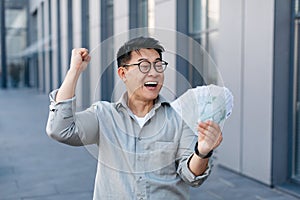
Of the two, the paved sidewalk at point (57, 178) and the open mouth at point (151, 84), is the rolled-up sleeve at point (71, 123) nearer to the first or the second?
the open mouth at point (151, 84)

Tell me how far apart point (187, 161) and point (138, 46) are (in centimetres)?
50

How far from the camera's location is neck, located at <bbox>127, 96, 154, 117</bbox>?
1.87 m

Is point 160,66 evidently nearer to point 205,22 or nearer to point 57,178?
point 57,178

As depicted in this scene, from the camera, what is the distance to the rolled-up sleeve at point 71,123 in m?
1.69

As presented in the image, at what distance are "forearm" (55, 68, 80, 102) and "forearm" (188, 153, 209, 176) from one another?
20.9 inches

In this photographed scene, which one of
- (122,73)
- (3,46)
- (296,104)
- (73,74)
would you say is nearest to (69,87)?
(73,74)

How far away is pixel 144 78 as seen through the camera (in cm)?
171

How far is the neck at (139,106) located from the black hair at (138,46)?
0.59 ft

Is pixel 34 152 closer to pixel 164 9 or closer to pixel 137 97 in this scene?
pixel 164 9

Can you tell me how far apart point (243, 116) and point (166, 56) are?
14.3ft

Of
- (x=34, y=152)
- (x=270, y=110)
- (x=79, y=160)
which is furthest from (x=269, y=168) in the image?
(x=34, y=152)

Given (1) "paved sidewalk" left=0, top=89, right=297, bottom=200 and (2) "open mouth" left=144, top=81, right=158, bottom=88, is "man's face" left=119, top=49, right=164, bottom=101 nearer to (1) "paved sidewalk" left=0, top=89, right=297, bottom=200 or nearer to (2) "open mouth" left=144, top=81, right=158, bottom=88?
(2) "open mouth" left=144, top=81, right=158, bottom=88

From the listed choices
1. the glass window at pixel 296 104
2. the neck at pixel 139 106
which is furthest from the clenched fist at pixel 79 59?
the glass window at pixel 296 104

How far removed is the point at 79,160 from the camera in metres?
7.43
